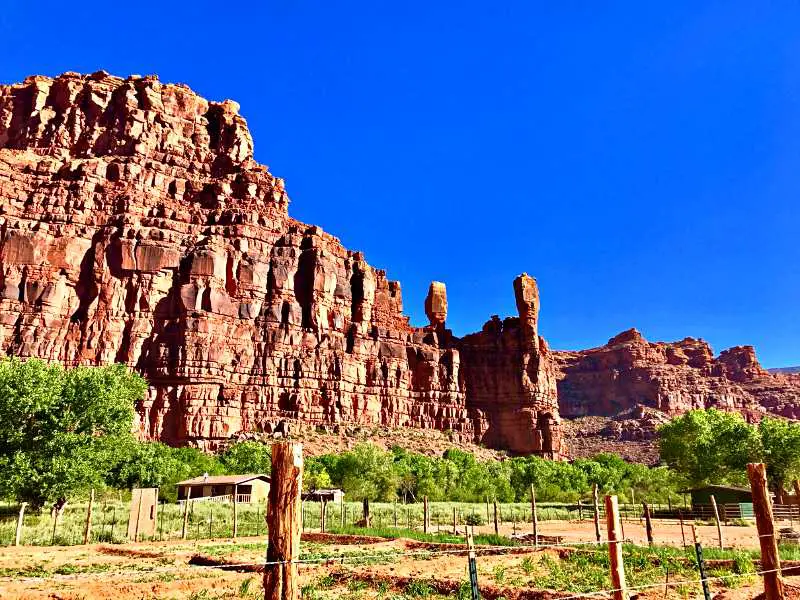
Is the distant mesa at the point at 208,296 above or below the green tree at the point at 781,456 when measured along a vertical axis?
above

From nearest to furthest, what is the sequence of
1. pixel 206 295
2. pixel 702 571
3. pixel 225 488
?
pixel 702 571, pixel 225 488, pixel 206 295

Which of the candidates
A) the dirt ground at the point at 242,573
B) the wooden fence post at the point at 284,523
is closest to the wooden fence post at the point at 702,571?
the dirt ground at the point at 242,573

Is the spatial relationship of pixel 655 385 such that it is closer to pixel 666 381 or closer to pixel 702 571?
pixel 666 381

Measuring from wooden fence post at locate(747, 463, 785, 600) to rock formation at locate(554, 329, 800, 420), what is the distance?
15607 cm

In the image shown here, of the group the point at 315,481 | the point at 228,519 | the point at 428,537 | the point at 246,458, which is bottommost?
the point at 428,537

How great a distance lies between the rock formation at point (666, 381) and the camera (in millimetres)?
160875

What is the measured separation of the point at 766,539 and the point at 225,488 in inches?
1578

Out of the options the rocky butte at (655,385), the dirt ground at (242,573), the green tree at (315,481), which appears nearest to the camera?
the dirt ground at (242,573)

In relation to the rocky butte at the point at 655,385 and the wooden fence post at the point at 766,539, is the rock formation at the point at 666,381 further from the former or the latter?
the wooden fence post at the point at 766,539

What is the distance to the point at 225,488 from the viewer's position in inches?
1754

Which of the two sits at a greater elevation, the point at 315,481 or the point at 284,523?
the point at 284,523

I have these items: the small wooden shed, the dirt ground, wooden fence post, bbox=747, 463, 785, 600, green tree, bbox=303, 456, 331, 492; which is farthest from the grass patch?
green tree, bbox=303, 456, 331, 492

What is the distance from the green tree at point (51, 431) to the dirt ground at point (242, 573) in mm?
8601

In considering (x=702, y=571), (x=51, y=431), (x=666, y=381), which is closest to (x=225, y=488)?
(x=51, y=431)
